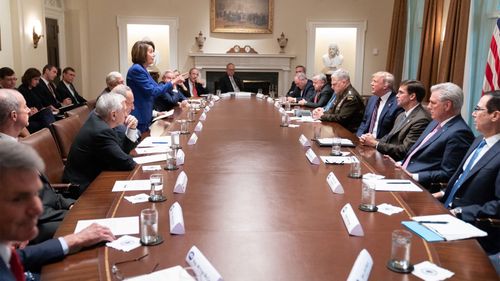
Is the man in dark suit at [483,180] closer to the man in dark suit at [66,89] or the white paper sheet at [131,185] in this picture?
the white paper sheet at [131,185]

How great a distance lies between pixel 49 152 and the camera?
346 cm

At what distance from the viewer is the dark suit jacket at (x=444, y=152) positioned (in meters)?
3.21

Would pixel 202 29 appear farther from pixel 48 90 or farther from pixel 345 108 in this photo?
pixel 345 108

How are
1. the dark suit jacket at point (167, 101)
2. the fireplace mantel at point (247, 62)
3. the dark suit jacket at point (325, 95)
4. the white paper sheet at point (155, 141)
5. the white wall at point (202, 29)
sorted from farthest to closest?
1. the fireplace mantel at point (247, 62)
2. the white wall at point (202, 29)
3. the dark suit jacket at point (325, 95)
4. the dark suit jacket at point (167, 101)
5. the white paper sheet at point (155, 141)

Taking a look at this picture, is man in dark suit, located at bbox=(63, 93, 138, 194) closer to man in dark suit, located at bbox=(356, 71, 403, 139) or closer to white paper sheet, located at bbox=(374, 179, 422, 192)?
white paper sheet, located at bbox=(374, 179, 422, 192)

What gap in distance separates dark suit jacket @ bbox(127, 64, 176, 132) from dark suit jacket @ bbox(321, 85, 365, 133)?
1.84 metres

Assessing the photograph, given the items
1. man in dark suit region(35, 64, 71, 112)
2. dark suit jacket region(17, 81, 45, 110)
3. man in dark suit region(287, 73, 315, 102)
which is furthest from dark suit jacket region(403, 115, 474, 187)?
man in dark suit region(35, 64, 71, 112)

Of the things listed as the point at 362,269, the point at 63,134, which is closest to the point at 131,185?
the point at 362,269

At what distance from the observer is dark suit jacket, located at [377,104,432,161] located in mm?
3838

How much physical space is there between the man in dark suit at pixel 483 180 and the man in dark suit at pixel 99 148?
1906 mm

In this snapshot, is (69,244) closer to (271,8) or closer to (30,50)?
(30,50)

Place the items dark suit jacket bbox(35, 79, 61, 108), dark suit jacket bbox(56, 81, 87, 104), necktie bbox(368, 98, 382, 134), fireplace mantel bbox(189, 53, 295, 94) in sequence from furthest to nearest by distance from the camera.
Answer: fireplace mantel bbox(189, 53, 295, 94)
dark suit jacket bbox(56, 81, 87, 104)
dark suit jacket bbox(35, 79, 61, 108)
necktie bbox(368, 98, 382, 134)

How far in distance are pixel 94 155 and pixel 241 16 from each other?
27.0ft

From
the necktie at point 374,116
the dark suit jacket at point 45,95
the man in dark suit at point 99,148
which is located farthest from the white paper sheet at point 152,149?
the dark suit jacket at point 45,95
